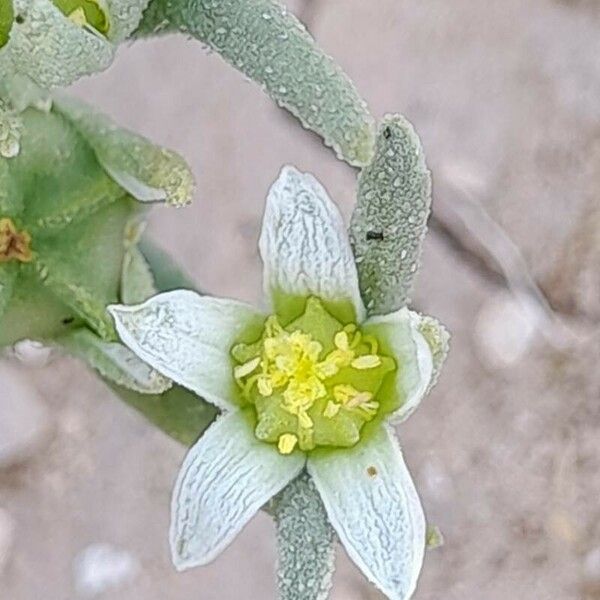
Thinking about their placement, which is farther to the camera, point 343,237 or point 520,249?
point 520,249

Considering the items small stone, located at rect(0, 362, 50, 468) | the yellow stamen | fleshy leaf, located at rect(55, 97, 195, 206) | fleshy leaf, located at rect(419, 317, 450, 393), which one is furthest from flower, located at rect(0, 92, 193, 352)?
small stone, located at rect(0, 362, 50, 468)

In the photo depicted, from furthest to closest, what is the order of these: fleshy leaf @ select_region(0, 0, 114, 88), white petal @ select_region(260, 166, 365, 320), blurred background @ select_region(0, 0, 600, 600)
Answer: blurred background @ select_region(0, 0, 600, 600) < white petal @ select_region(260, 166, 365, 320) < fleshy leaf @ select_region(0, 0, 114, 88)

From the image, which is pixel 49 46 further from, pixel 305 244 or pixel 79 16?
pixel 305 244

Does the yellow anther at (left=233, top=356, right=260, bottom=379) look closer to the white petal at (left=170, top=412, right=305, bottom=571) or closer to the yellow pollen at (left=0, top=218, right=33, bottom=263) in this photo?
the white petal at (left=170, top=412, right=305, bottom=571)

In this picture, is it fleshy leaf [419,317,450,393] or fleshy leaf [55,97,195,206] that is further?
fleshy leaf [55,97,195,206]

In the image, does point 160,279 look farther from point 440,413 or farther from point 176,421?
point 440,413

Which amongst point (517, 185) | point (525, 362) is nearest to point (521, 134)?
point (517, 185)
